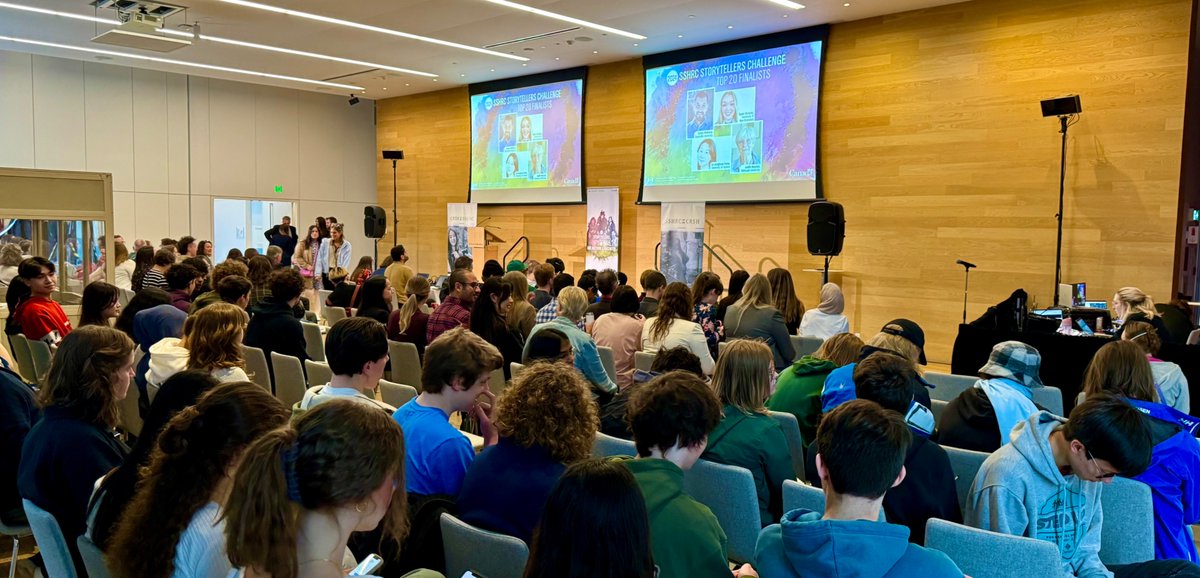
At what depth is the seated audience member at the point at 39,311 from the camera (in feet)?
18.2

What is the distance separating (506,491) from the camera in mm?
2285

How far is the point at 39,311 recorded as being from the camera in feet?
18.2

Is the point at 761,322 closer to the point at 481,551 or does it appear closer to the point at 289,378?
the point at 289,378

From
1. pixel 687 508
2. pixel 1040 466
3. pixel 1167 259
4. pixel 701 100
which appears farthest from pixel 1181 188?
pixel 687 508

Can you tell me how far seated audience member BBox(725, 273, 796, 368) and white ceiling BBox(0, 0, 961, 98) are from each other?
15.1 ft

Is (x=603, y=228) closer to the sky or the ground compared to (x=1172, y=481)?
closer to the sky

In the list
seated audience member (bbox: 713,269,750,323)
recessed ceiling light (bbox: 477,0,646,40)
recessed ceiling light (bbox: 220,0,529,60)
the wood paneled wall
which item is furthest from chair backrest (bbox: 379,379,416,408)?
the wood paneled wall

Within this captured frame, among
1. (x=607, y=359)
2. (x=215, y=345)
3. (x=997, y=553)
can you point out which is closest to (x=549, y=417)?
(x=997, y=553)

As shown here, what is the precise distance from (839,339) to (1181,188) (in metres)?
6.18

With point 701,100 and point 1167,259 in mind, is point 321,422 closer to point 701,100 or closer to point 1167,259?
point 1167,259

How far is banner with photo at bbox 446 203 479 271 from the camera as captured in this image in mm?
15812

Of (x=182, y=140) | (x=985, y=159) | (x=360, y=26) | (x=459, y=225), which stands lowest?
(x=459, y=225)

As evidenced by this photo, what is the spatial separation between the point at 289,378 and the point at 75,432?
2.45 m

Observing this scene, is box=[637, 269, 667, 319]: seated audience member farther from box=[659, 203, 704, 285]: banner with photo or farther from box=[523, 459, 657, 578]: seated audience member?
box=[523, 459, 657, 578]: seated audience member
